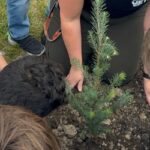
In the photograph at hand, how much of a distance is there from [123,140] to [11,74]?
2.57ft

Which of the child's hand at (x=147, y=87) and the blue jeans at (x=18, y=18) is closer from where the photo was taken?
the child's hand at (x=147, y=87)

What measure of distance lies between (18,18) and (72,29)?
0.56 m

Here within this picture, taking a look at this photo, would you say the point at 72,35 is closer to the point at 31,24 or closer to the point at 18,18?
the point at 18,18

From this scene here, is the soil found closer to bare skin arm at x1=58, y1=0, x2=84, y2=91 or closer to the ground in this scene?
the ground

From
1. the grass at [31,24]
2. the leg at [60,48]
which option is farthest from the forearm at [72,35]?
the grass at [31,24]

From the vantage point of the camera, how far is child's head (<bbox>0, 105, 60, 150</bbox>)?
5.19 ft

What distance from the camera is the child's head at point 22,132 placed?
1.58 m

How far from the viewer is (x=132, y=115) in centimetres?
275

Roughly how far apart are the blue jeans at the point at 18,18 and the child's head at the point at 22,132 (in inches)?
51.6

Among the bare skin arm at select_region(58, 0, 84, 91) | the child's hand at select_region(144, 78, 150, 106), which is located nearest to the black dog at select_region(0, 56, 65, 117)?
the bare skin arm at select_region(58, 0, 84, 91)

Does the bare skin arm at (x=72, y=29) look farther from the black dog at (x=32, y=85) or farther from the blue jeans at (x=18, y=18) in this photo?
the blue jeans at (x=18, y=18)

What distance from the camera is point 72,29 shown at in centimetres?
258

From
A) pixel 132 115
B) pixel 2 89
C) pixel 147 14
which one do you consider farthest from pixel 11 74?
pixel 147 14

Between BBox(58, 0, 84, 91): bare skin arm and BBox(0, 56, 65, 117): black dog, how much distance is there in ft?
0.88
